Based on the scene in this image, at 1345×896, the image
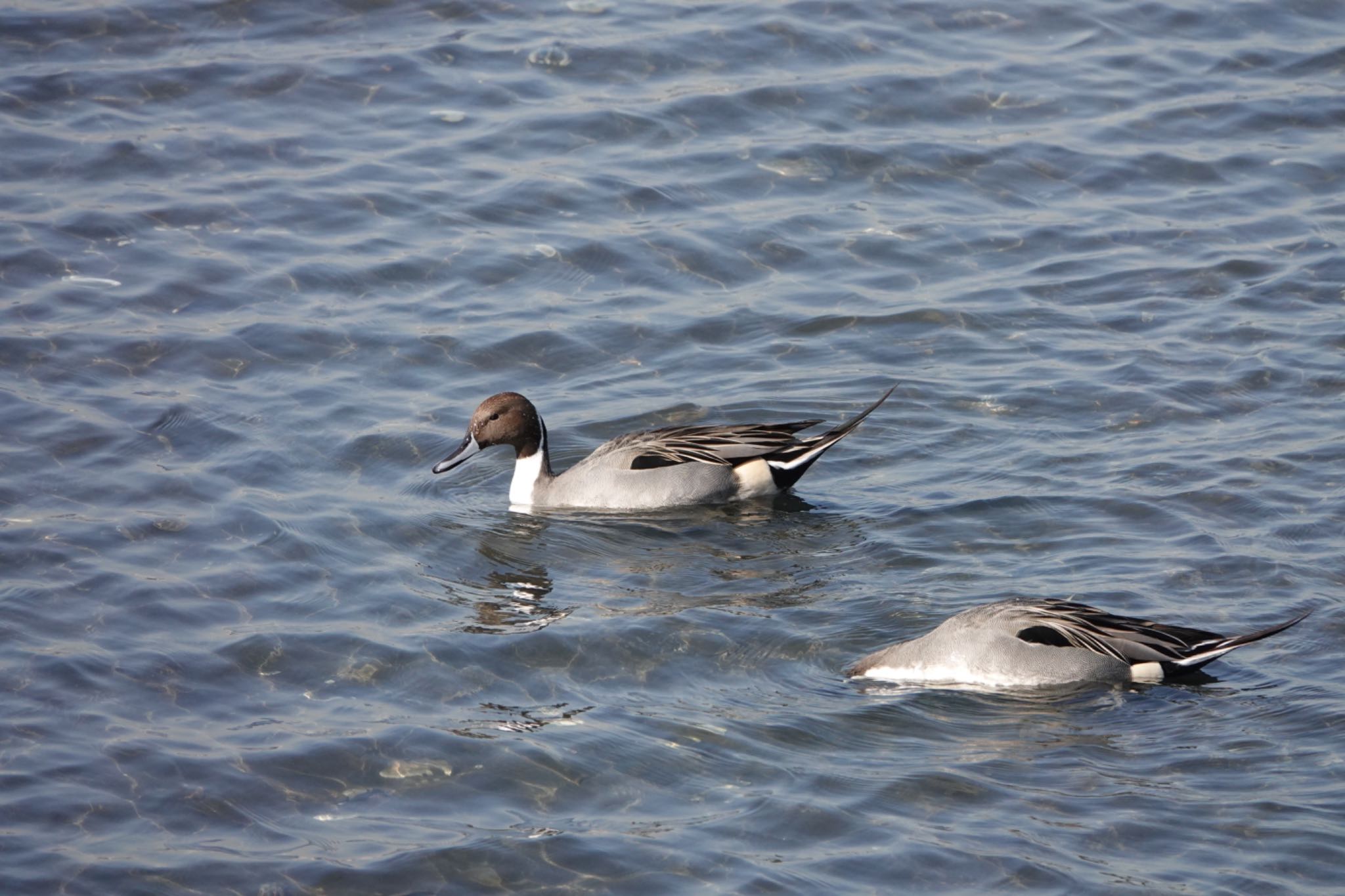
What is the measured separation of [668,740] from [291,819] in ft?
5.26

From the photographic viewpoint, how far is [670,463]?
10000 millimetres

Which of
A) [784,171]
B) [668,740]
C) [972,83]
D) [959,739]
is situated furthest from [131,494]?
[972,83]

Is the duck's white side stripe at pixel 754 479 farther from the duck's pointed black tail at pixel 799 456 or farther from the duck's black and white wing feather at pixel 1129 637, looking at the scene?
the duck's black and white wing feather at pixel 1129 637

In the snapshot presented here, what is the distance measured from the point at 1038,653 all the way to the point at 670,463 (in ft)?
9.88

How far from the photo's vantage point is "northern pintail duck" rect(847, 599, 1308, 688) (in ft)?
24.8

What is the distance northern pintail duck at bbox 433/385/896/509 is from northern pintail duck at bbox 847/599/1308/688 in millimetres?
2475

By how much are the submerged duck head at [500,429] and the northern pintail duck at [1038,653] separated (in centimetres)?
336

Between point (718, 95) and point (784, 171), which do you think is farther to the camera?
point (718, 95)

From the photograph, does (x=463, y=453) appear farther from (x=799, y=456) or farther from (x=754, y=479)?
(x=799, y=456)

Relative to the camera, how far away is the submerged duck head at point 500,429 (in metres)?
10.3

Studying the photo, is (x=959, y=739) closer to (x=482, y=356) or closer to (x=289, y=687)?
(x=289, y=687)

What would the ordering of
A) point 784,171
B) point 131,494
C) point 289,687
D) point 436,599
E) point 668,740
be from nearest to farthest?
point 668,740, point 289,687, point 436,599, point 131,494, point 784,171

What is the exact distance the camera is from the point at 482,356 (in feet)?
37.8

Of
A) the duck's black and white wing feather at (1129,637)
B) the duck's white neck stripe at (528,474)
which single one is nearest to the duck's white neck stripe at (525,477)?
the duck's white neck stripe at (528,474)
